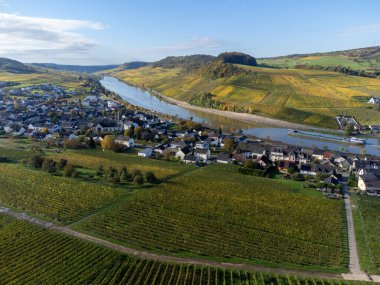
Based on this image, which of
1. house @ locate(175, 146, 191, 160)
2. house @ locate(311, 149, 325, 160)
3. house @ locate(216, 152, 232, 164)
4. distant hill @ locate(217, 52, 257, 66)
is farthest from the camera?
distant hill @ locate(217, 52, 257, 66)

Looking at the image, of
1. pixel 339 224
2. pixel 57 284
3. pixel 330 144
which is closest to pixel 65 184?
pixel 57 284

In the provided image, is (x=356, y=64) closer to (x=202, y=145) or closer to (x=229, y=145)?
(x=229, y=145)

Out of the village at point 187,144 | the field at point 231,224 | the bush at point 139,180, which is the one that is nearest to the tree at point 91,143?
the village at point 187,144

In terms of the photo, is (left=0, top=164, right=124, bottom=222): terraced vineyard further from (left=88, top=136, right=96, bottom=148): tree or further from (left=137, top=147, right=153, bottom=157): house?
(left=88, top=136, right=96, bottom=148): tree

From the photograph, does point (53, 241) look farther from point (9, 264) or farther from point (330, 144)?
point (330, 144)

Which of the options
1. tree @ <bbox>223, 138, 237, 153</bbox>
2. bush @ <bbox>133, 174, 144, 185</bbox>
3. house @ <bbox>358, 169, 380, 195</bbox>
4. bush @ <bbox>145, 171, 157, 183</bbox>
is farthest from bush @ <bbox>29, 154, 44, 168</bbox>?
house @ <bbox>358, 169, 380, 195</bbox>

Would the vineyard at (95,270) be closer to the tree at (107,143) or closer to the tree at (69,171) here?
the tree at (69,171)

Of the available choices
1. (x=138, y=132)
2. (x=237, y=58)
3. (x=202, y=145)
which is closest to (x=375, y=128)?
(x=202, y=145)
